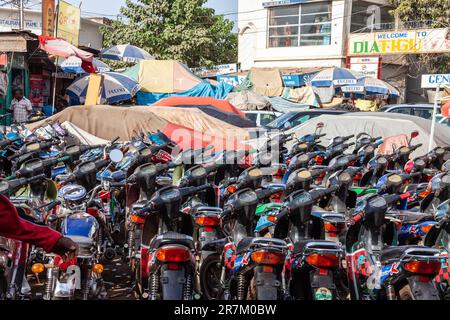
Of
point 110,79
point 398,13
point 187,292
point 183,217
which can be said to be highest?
point 398,13

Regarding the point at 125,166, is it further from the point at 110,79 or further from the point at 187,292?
the point at 110,79

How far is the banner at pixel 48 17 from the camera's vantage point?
1777 centimetres

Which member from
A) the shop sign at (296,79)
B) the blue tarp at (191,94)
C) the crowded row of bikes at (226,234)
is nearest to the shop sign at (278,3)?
the shop sign at (296,79)

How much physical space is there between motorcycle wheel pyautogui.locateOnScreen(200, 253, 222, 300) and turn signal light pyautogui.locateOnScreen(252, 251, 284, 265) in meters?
1.23

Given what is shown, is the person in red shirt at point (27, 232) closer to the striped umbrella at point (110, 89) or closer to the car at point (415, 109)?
the car at point (415, 109)

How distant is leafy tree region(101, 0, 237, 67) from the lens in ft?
94.7

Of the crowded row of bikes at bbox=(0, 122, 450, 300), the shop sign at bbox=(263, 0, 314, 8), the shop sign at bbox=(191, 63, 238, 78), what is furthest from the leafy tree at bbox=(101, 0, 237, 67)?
the crowded row of bikes at bbox=(0, 122, 450, 300)

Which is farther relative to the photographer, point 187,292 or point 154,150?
point 154,150

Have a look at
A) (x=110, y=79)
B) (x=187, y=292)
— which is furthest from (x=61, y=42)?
(x=187, y=292)

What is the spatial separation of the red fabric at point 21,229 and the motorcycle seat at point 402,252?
2149 mm

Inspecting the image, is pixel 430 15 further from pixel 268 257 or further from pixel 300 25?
pixel 268 257

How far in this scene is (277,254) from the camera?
3998mm

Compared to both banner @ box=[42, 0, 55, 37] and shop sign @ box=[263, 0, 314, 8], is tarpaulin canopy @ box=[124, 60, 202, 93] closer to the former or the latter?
banner @ box=[42, 0, 55, 37]
